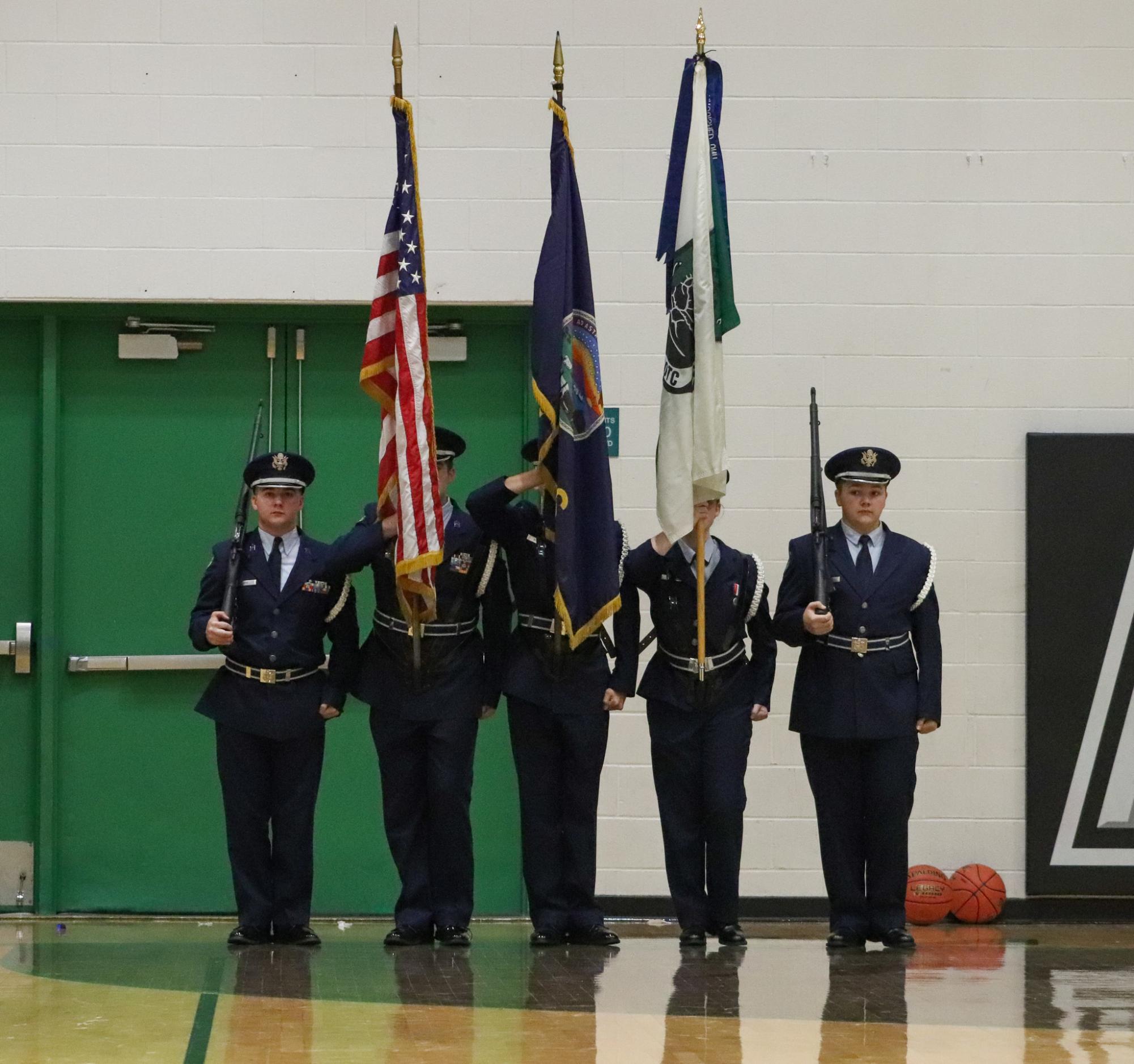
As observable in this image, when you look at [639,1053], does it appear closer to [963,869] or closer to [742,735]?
[742,735]

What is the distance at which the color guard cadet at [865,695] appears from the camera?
18.7ft

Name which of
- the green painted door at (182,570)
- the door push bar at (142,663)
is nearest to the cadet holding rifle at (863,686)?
the green painted door at (182,570)

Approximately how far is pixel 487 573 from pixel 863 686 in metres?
1.24

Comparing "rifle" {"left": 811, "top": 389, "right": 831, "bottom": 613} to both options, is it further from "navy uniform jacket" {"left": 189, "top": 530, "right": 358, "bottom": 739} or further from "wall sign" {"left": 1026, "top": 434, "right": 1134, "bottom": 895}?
"navy uniform jacket" {"left": 189, "top": 530, "right": 358, "bottom": 739}

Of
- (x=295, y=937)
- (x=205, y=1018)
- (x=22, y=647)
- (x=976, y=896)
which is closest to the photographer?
(x=205, y=1018)

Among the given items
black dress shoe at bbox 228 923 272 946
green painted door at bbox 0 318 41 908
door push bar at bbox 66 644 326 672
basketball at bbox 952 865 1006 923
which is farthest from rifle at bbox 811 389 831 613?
green painted door at bbox 0 318 41 908

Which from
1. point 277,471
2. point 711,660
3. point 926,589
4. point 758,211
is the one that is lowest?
point 711,660

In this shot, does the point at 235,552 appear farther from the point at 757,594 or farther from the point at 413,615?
the point at 757,594

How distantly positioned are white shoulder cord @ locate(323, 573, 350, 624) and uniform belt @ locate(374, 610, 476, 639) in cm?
15

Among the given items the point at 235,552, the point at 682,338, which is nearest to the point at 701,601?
the point at 682,338

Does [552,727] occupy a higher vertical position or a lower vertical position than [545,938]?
higher

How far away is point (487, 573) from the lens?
5.68m

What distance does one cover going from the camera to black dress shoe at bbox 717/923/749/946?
5.69 m

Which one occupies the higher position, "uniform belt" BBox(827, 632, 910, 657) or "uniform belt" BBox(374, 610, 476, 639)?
"uniform belt" BBox(374, 610, 476, 639)
